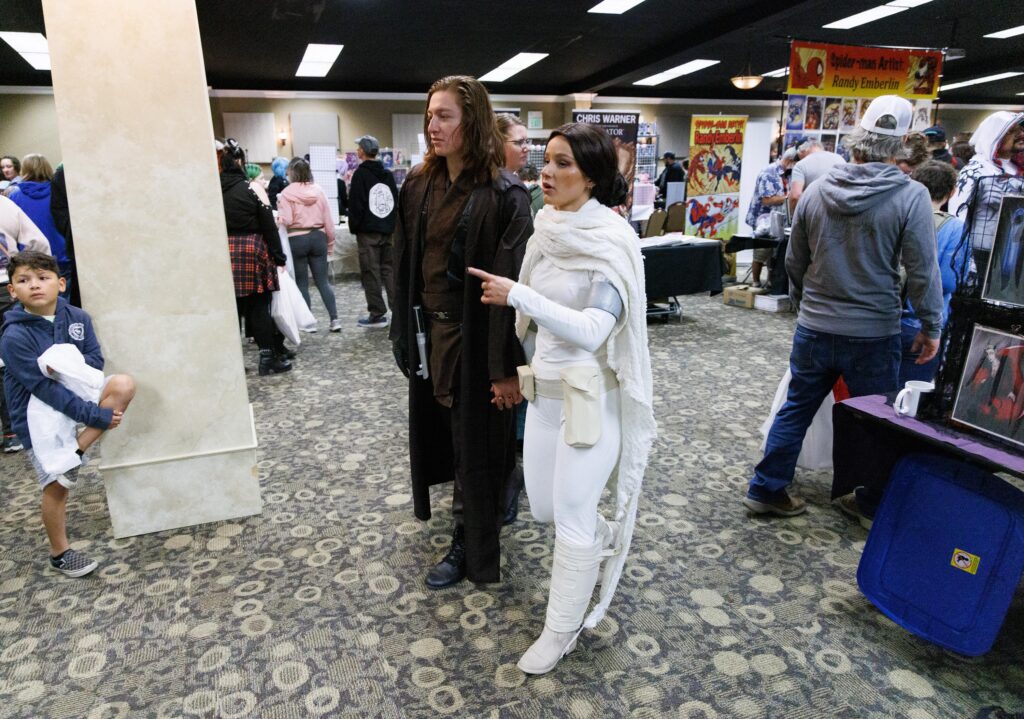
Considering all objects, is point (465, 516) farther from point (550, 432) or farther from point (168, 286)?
point (168, 286)

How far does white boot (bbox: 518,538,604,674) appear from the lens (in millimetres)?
1665

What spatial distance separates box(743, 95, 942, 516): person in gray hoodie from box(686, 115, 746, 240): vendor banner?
19.4ft

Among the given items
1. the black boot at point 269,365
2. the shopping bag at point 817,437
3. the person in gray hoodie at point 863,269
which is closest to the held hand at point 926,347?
the person in gray hoodie at point 863,269

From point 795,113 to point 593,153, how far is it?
6553mm

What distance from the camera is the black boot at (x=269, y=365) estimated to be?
14.7 feet

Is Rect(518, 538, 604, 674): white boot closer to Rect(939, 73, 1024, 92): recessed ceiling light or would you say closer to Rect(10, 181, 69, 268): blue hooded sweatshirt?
Rect(10, 181, 69, 268): blue hooded sweatshirt

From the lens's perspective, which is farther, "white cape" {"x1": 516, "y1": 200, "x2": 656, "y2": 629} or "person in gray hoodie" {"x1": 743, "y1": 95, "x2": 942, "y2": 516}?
"person in gray hoodie" {"x1": 743, "y1": 95, "x2": 942, "y2": 516}

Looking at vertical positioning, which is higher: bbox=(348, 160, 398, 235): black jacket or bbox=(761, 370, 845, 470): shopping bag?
bbox=(348, 160, 398, 235): black jacket

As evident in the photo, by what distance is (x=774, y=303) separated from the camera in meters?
6.31

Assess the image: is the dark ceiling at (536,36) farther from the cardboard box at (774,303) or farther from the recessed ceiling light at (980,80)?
the cardboard box at (774,303)

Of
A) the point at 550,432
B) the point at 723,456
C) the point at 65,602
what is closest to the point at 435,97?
the point at 550,432

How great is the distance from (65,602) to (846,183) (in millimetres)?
2966

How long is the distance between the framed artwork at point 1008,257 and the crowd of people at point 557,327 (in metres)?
0.05

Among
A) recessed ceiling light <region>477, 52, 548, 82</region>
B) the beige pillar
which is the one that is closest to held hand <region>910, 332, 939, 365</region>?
the beige pillar
